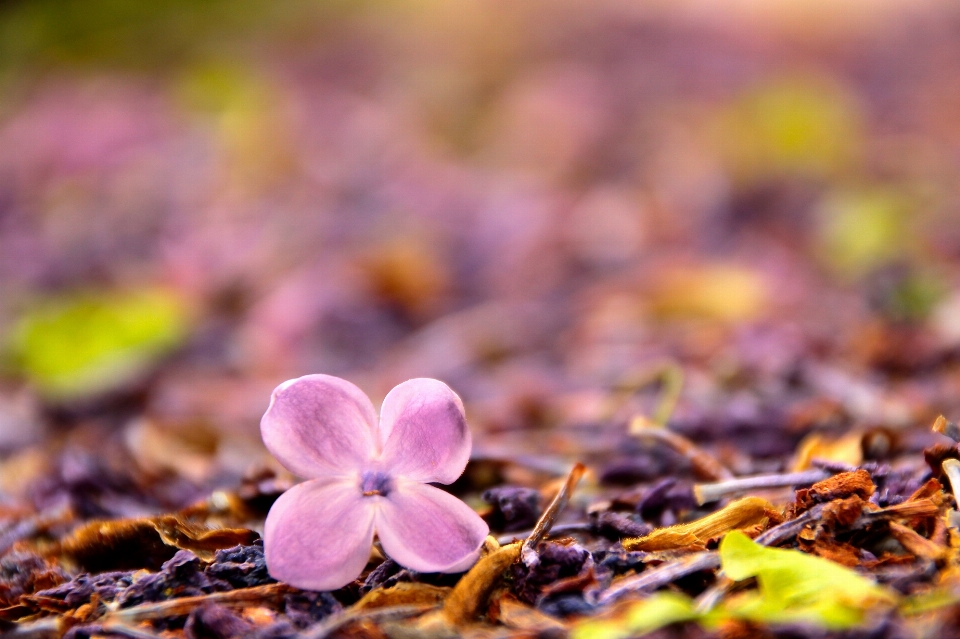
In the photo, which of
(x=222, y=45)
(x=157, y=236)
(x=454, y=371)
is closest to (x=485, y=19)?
(x=222, y=45)

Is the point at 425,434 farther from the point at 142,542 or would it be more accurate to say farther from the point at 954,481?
the point at 954,481

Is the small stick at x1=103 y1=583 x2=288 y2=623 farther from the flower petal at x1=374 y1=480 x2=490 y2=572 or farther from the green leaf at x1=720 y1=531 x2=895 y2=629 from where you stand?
the green leaf at x1=720 y1=531 x2=895 y2=629

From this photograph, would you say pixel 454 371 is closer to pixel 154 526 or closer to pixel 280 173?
pixel 154 526

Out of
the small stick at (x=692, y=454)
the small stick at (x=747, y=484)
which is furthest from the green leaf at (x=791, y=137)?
the small stick at (x=747, y=484)

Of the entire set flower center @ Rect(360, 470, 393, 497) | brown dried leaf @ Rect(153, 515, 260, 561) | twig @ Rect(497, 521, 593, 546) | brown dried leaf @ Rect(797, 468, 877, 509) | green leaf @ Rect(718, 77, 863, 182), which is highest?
green leaf @ Rect(718, 77, 863, 182)

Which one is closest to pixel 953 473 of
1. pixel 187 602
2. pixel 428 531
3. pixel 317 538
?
pixel 428 531

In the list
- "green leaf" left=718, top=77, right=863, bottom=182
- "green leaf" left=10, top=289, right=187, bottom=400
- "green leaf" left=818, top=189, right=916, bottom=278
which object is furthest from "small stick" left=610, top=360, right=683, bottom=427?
"green leaf" left=718, top=77, right=863, bottom=182
